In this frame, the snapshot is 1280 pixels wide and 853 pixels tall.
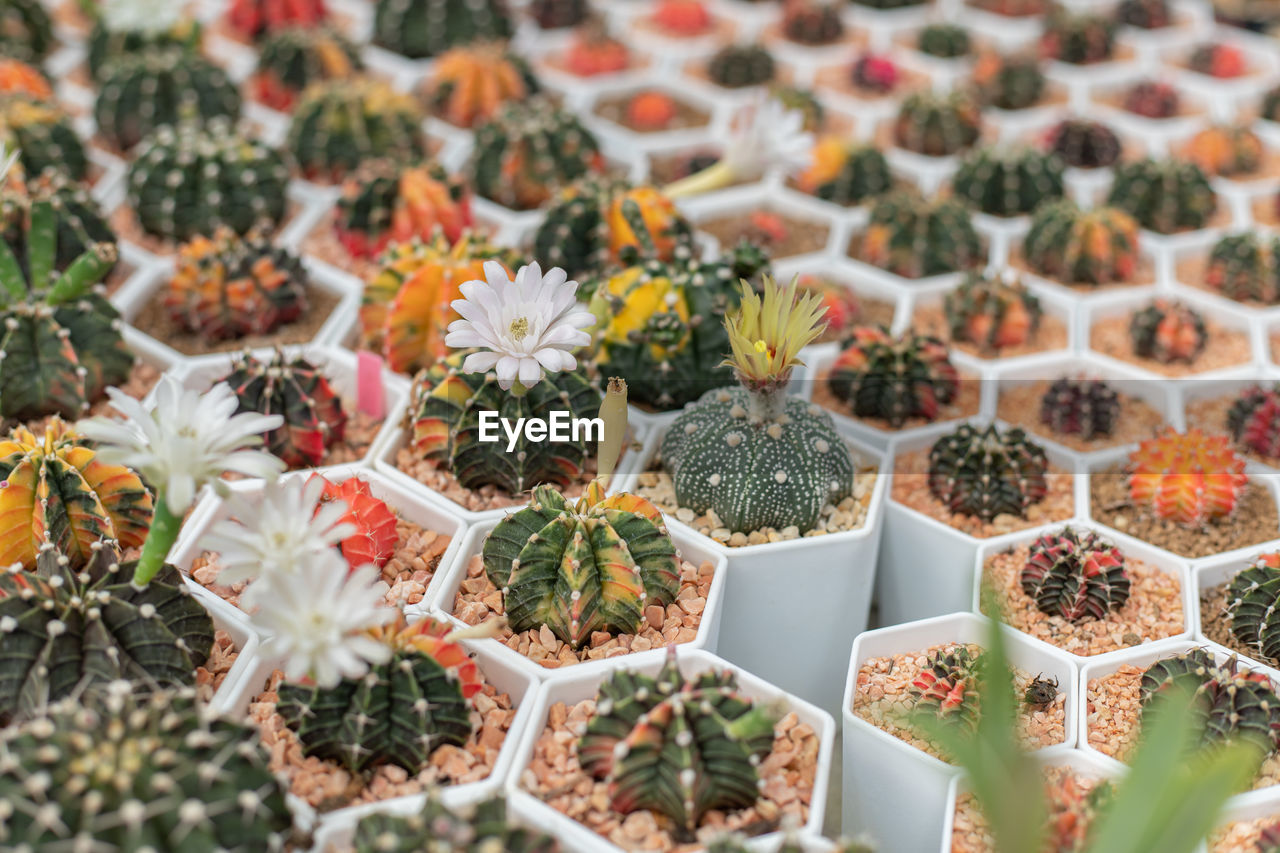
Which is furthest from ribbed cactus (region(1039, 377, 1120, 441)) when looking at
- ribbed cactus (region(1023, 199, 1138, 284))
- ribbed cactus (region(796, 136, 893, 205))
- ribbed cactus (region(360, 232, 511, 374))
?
ribbed cactus (region(360, 232, 511, 374))

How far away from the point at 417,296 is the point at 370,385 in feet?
→ 0.88

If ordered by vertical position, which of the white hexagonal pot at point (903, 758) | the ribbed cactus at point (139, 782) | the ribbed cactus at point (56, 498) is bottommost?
the white hexagonal pot at point (903, 758)

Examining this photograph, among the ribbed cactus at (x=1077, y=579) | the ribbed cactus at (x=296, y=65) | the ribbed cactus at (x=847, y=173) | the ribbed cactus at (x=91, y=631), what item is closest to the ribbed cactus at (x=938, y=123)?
the ribbed cactus at (x=847, y=173)

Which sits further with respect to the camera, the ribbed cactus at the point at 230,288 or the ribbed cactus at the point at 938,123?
the ribbed cactus at the point at 938,123

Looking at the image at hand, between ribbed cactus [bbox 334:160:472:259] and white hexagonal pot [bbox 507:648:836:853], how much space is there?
1825 millimetres

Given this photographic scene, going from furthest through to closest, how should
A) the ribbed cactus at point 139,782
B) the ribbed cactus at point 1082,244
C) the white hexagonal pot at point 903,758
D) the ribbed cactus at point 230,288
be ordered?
the ribbed cactus at point 1082,244, the ribbed cactus at point 230,288, the white hexagonal pot at point 903,758, the ribbed cactus at point 139,782

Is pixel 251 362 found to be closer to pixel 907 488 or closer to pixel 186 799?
pixel 186 799

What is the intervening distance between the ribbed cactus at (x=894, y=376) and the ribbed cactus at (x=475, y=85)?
81.3 inches

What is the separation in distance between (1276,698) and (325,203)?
3296 millimetres

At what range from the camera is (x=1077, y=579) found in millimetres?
2922

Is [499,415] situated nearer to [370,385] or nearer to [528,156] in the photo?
[370,385]

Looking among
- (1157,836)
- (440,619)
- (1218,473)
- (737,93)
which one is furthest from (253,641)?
(737,93)

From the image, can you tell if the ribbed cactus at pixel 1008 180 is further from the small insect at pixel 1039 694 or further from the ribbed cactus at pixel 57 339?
the ribbed cactus at pixel 57 339

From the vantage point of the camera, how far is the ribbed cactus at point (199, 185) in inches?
160
